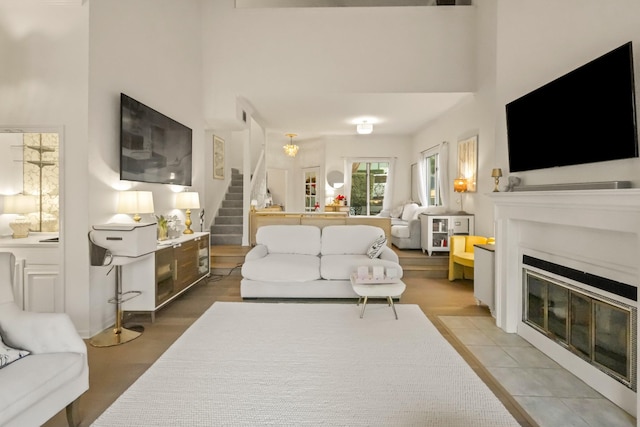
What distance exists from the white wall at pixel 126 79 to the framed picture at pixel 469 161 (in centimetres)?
470

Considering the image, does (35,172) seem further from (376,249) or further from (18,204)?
(376,249)

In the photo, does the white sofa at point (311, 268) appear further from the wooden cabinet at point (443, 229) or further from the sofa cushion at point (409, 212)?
the sofa cushion at point (409, 212)

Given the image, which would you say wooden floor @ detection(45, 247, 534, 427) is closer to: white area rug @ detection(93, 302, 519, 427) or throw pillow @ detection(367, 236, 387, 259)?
white area rug @ detection(93, 302, 519, 427)

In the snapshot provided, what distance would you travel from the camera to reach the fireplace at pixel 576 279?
212cm

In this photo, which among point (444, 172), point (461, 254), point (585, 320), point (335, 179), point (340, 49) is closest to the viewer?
point (585, 320)

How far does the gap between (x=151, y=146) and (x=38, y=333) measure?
2.98 meters

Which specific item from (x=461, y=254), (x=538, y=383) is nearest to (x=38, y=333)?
(x=538, y=383)

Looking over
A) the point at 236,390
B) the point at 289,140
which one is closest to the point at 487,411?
the point at 236,390

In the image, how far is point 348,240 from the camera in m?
4.88

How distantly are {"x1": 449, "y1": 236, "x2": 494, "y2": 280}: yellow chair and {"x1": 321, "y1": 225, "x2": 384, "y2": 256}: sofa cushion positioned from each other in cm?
125

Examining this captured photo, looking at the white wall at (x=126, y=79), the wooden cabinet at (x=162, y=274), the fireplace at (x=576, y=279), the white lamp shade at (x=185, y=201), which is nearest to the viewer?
the fireplace at (x=576, y=279)

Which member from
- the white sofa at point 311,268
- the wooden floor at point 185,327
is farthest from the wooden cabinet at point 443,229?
the white sofa at point 311,268

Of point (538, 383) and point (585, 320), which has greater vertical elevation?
point (585, 320)

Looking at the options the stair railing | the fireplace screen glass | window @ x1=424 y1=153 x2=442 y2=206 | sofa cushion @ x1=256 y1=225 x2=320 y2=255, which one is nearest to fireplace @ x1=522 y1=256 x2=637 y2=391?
the fireplace screen glass
